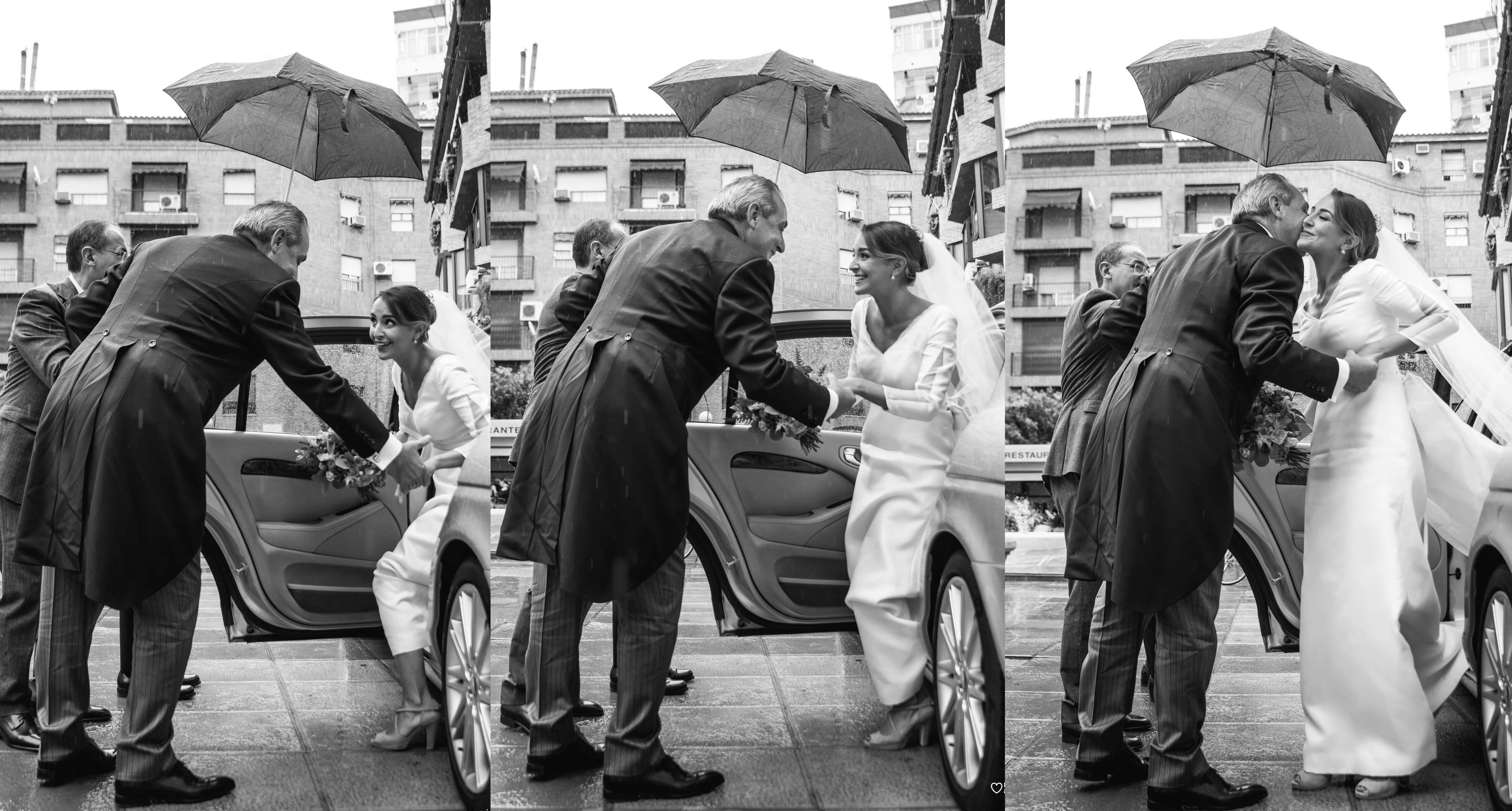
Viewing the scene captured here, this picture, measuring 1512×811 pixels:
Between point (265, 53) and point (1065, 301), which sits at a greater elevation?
point (265, 53)

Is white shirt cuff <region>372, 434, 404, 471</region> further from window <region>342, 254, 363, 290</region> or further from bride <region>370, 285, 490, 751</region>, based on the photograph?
window <region>342, 254, 363, 290</region>

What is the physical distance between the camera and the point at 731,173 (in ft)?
8.16

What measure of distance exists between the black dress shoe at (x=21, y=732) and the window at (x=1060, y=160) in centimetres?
330

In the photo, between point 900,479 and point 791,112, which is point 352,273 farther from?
point 900,479

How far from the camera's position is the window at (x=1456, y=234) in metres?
2.65

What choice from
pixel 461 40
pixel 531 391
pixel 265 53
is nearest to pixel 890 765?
pixel 531 391

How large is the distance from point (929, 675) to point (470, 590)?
1.12 m

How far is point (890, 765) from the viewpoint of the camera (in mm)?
2771

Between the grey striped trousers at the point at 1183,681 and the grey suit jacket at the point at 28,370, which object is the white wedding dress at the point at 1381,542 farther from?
the grey suit jacket at the point at 28,370

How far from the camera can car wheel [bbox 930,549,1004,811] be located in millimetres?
2689

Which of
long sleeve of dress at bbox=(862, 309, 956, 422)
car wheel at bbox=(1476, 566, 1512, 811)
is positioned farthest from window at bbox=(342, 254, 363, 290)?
car wheel at bbox=(1476, 566, 1512, 811)

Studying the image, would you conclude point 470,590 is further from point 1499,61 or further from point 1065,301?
point 1499,61

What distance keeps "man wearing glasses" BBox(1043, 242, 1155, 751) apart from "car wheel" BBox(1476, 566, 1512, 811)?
2.40ft

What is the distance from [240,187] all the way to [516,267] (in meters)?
0.98
